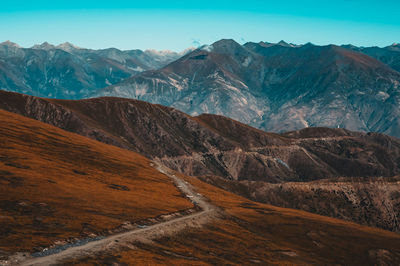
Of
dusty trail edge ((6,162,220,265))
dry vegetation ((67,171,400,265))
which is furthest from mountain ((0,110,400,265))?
dry vegetation ((67,171,400,265))

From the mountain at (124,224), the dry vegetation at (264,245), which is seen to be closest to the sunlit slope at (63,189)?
the mountain at (124,224)

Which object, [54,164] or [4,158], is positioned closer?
[4,158]

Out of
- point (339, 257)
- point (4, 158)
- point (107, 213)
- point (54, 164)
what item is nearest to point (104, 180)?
point (54, 164)

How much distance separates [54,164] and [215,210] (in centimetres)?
4771

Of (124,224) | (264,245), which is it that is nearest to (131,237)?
(124,224)

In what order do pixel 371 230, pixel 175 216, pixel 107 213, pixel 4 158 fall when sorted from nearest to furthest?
pixel 107 213
pixel 175 216
pixel 4 158
pixel 371 230

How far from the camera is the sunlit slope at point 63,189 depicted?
6750 cm

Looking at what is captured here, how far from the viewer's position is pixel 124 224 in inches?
3120

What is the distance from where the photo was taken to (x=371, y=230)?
138m

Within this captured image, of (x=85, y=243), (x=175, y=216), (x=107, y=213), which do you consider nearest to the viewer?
(x=85, y=243)

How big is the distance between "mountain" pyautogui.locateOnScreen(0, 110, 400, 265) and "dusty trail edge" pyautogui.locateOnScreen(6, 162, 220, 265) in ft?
0.51

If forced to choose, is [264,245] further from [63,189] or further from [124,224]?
[63,189]

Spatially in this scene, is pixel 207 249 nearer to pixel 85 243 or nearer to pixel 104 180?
pixel 85 243

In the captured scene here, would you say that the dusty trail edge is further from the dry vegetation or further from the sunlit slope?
the sunlit slope
